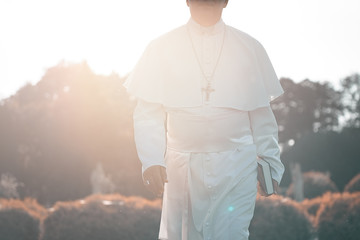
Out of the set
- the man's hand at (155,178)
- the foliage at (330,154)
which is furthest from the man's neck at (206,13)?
the foliage at (330,154)

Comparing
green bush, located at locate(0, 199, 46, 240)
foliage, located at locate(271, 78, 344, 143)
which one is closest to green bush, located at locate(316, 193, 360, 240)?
green bush, located at locate(0, 199, 46, 240)

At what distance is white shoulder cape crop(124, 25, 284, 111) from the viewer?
12.6 ft

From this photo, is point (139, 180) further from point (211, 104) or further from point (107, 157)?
point (211, 104)

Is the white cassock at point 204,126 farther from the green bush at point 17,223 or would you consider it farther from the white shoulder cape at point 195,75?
the green bush at point 17,223

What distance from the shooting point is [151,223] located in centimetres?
886

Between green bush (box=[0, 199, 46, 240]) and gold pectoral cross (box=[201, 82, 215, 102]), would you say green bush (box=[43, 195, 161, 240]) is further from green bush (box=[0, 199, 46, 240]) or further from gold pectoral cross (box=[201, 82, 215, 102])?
gold pectoral cross (box=[201, 82, 215, 102])

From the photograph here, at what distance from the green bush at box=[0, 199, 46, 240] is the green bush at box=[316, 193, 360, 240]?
4.54 meters

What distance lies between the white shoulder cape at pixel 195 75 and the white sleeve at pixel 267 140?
0.33 ft

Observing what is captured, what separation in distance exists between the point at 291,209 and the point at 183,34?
19.4 ft

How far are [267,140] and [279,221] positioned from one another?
5435 mm

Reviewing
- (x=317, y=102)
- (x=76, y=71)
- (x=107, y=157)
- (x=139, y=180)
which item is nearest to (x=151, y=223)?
(x=139, y=180)

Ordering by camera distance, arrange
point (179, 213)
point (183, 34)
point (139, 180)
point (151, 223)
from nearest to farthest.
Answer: point (179, 213)
point (183, 34)
point (151, 223)
point (139, 180)

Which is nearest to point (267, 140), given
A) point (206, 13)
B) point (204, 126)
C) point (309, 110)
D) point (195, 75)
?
point (204, 126)

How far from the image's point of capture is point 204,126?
12.2 feet
